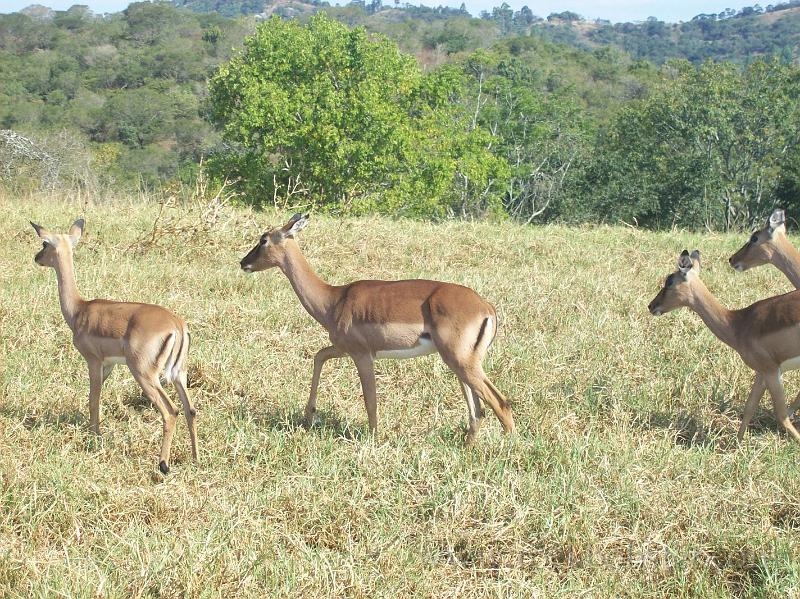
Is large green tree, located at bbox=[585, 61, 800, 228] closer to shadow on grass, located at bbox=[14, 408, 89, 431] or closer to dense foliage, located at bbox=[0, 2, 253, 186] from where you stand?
dense foliage, located at bbox=[0, 2, 253, 186]

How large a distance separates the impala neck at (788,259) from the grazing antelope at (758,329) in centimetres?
118

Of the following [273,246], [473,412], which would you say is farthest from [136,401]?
[473,412]

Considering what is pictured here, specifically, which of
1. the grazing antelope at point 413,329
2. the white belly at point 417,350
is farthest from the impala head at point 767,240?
the white belly at point 417,350

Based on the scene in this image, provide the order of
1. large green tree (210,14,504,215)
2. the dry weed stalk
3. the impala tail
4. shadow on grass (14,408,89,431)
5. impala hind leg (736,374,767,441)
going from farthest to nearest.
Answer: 1. large green tree (210,14,504,215)
2. the dry weed stalk
3. impala hind leg (736,374,767,441)
4. shadow on grass (14,408,89,431)
5. the impala tail

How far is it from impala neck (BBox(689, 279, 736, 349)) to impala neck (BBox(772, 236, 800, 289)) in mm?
1214

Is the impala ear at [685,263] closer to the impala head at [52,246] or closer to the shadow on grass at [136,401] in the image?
the shadow on grass at [136,401]

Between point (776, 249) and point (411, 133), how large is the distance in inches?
835

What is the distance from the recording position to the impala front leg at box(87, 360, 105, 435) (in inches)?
190

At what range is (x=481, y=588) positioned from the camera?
3.58m

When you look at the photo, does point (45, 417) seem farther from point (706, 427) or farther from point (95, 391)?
point (706, 427)

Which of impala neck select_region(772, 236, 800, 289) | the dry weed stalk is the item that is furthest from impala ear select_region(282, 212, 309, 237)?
the dry weed stalk

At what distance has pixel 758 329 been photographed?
5070 millimetres

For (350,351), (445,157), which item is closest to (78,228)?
(350,351)

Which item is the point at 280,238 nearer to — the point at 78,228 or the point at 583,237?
the point at 78,228
